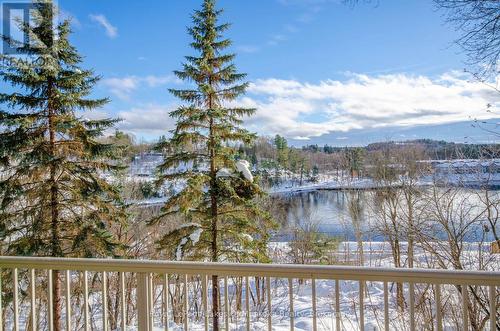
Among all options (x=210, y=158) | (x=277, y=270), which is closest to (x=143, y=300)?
(x=277, y=270)

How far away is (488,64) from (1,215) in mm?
8202

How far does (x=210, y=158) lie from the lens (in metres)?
7.88

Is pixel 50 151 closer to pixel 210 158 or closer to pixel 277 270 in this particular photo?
pixel 210 158

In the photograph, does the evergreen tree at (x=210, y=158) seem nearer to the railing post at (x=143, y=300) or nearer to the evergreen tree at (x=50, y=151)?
the evergreen tree at (x=50, y=151)

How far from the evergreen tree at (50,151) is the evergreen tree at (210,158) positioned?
4.59 ft

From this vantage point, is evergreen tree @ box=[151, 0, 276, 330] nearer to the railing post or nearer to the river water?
the river water

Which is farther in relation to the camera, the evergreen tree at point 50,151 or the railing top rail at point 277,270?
the evergreen tree at point 50,151

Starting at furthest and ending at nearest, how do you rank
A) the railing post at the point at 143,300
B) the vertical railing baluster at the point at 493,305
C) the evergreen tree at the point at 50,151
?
the evergreen tree at the point at 50,151 < the railing post at the point at 143,300 < the vertical railing baluster at the point at 493,305

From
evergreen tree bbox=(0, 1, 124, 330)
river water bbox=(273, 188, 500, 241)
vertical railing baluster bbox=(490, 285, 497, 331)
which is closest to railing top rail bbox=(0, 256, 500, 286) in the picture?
vertical railing baluster bbox=(490, 285, 497, 331)

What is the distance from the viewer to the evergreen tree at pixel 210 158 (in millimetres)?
7688

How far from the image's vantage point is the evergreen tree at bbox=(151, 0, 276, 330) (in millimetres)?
7688

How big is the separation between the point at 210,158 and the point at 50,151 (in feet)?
10.2

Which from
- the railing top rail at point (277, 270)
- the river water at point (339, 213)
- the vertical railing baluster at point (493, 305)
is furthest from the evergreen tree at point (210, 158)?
the vertical railing baluster at point (493, 305)

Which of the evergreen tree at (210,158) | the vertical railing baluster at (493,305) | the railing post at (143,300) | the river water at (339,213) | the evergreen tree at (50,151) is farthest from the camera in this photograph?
the evergreen tree at (210,158)
